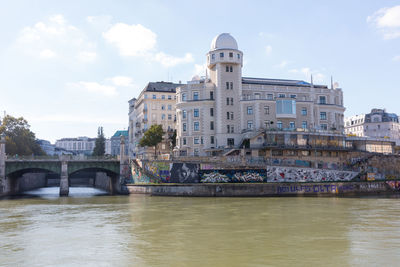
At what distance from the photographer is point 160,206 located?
47.7 m

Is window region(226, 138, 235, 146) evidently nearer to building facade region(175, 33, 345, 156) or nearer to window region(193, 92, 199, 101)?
building facade region(175, 33, 345, 156)

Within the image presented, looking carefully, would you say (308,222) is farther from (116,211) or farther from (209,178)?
(209,178)

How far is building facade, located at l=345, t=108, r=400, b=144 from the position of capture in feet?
413

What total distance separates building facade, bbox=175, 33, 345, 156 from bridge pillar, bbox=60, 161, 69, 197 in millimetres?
22600

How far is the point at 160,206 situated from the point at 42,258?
1025 inches

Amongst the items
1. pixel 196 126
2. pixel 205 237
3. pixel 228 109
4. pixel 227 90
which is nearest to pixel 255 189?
pixel 228 109

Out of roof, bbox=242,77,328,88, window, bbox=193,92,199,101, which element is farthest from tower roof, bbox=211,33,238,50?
window, bbox=193,92,199,101

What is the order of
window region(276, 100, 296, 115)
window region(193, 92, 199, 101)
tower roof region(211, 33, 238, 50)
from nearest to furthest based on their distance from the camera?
window region(276, 100, 296, 115), tower roof region(211, 33, 238, 50), window region(193, 92, 199, 101)

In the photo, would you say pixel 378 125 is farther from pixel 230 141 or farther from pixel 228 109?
pixel 230 141

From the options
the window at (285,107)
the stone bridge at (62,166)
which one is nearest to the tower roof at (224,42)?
the window at (285,107)

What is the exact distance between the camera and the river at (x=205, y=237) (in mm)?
21234

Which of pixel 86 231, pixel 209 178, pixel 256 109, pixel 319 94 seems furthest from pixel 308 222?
pixel 319 94

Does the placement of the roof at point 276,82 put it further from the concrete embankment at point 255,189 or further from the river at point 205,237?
the river at point 205,237

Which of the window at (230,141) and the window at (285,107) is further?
the window at (285,107)
